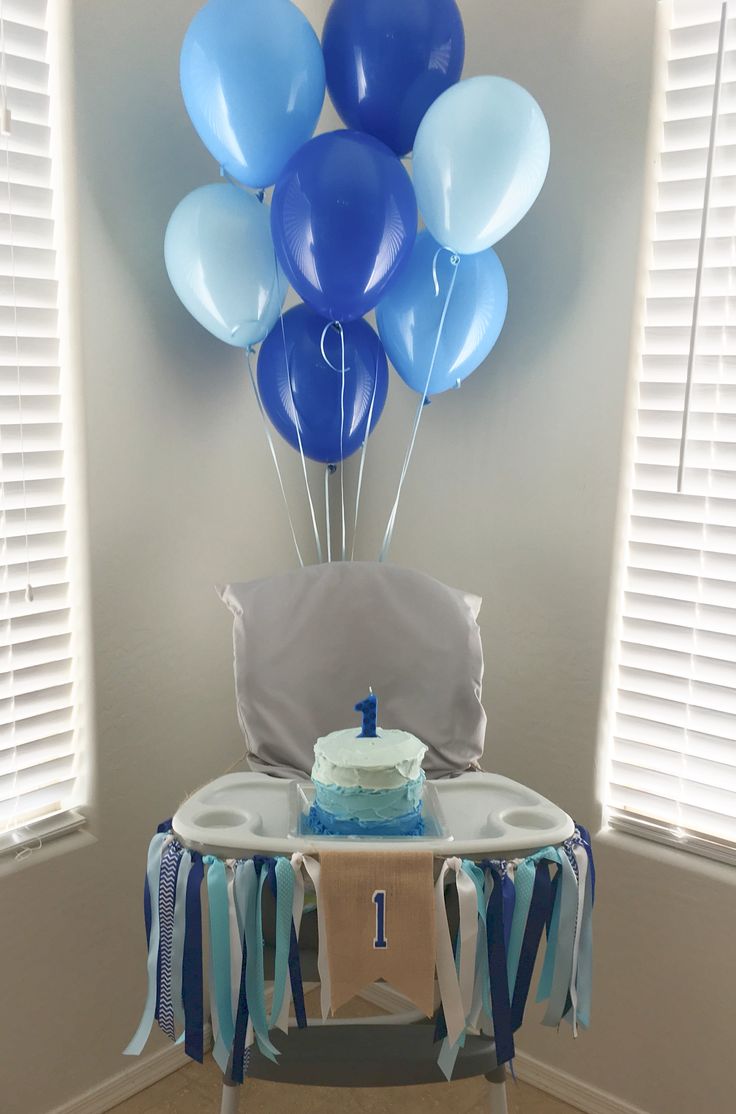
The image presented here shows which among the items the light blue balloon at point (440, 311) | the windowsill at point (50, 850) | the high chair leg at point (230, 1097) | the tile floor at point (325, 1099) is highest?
the light blue balloon at point (440, 311)

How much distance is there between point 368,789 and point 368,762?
Result: 0.13 feet

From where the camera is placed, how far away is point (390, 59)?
1469 millimetres

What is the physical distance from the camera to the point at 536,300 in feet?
6.16

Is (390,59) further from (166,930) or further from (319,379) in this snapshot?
(166,930)

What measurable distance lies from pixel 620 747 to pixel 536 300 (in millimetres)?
877

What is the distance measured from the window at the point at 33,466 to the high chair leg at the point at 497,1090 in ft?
2.84

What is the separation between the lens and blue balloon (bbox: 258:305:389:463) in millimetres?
1647

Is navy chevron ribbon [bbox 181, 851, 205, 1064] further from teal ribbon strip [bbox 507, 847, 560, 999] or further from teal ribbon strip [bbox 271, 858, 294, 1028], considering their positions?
teal ribbon strip [bbox 507, 847, 560, 999]

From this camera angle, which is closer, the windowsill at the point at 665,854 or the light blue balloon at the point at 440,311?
the light blue balloon at the point at 440,311

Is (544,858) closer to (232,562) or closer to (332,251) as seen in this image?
(332,251)

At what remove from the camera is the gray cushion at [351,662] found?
5.26 feet

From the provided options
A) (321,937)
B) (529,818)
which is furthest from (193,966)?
(529,818)

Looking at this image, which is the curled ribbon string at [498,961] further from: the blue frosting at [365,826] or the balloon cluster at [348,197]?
the balloon cluster at [348,197]

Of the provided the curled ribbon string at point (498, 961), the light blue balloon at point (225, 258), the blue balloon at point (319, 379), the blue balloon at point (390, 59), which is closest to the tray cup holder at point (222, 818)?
the curled ribbon string at point (498, 961)
